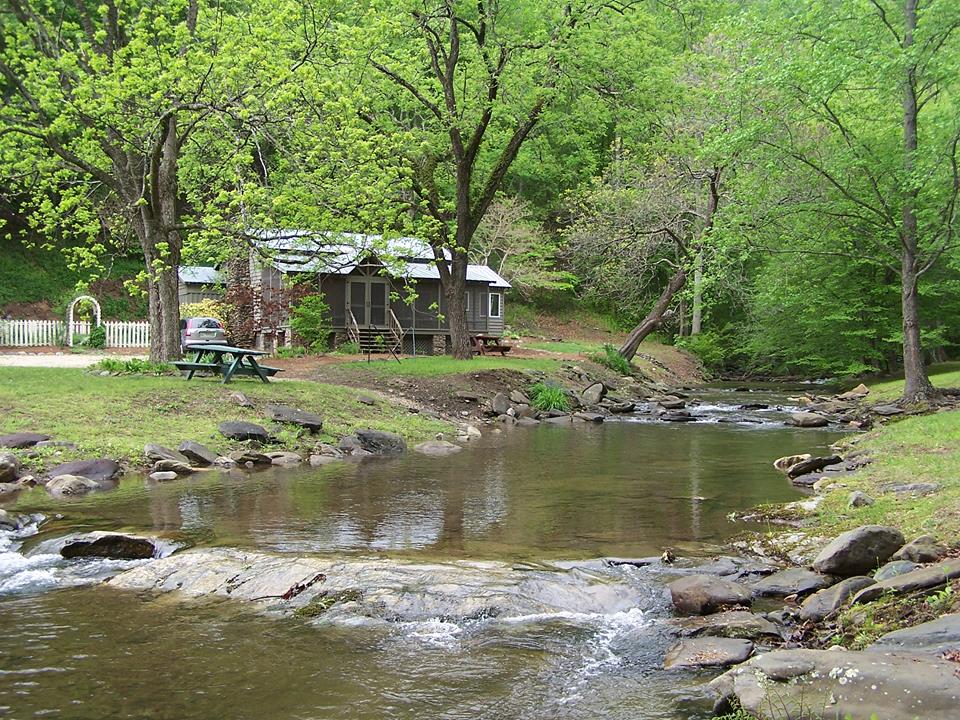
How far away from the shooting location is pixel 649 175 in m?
39.0

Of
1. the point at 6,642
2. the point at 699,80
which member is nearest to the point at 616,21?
the point at 699,80

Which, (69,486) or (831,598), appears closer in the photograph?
(831,598)

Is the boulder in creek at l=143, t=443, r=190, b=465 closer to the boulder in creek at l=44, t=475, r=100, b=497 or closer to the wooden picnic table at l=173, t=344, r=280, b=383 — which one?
the boulder in creek at l=44, t=475, r=100, b=497

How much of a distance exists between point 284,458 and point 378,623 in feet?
29.1

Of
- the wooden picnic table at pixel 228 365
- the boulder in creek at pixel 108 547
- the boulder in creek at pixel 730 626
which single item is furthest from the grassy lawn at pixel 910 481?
the wooden picnic table at pixel 228 365

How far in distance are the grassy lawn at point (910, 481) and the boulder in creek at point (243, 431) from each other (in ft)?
33.2

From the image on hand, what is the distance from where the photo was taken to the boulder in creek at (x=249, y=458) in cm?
1497

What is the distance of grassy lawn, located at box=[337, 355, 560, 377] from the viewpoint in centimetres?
2455

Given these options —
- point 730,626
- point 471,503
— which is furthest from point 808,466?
point 730,626

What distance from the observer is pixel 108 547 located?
884cm

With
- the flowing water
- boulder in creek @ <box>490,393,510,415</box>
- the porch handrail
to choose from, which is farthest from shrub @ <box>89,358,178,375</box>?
the porch handrail

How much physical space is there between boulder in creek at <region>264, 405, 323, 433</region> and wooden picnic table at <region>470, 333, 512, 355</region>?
62.0ft

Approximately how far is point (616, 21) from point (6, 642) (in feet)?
78.5

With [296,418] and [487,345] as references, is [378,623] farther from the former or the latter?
[487,345]
